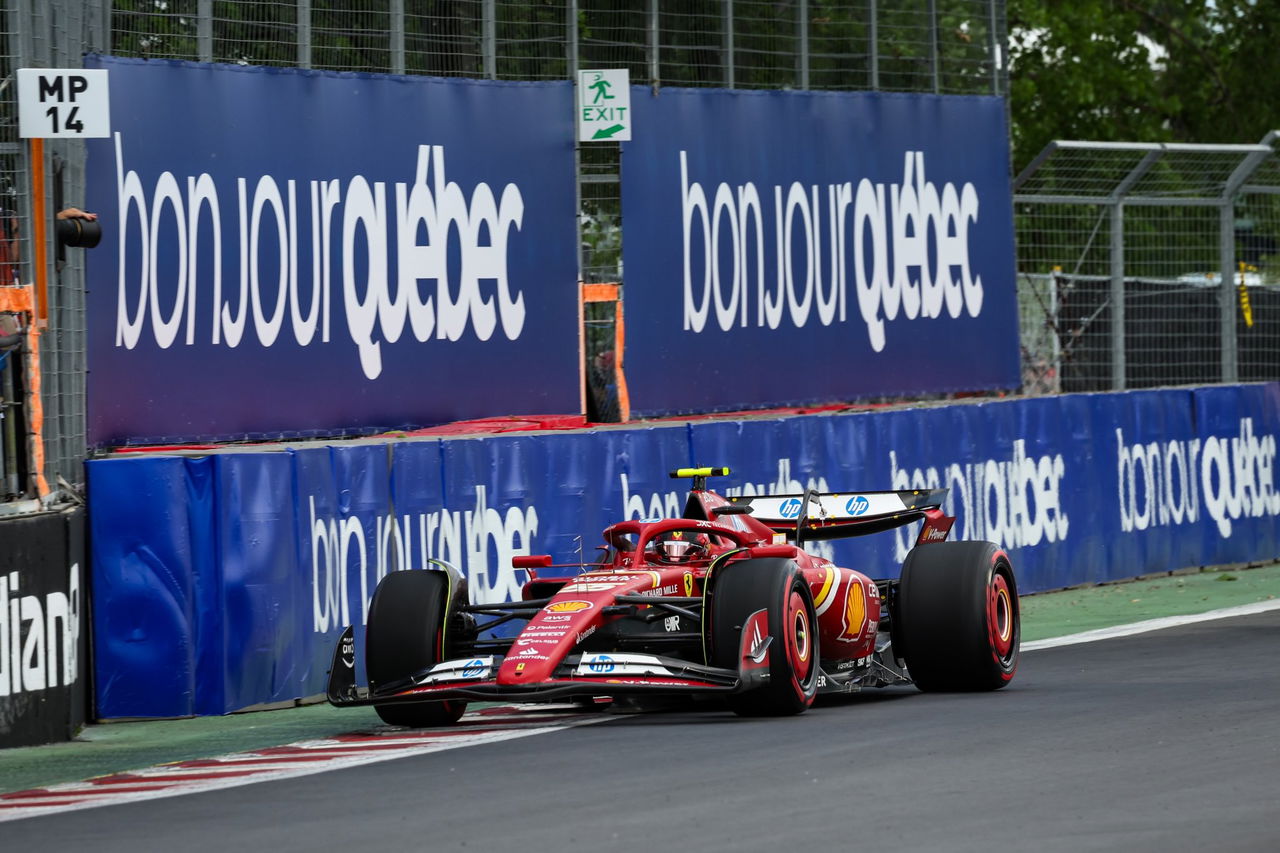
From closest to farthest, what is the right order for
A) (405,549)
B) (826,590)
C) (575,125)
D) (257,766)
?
(257,766) < (826,590) < (405,549) < (575,125)

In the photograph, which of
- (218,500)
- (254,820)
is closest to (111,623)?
(218,500)

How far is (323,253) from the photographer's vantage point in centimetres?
1416

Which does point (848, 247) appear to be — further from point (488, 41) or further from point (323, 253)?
point (323, 253)

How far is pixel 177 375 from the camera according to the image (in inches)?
517

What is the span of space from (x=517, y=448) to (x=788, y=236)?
185 inches

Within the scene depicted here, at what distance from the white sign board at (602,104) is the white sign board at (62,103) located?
4.73 metres

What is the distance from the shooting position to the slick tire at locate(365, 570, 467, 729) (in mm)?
10586

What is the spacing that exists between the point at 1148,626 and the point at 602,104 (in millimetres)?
4982

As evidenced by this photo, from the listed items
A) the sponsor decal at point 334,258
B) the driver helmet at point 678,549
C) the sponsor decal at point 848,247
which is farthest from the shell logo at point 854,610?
the sponsor decal at point 848,247

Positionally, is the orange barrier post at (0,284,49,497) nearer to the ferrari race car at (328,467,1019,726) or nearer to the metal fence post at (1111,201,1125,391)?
the ferrari race car at (328,467,1019,726)

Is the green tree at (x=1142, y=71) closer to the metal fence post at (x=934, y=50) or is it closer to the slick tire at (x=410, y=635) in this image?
the metal fence post at (x=934, y=50)

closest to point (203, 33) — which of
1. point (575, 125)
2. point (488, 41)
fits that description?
point (488, 41)

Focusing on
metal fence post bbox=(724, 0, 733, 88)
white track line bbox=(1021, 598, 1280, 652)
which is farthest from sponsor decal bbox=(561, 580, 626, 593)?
metal fence post bbox=(724, 0, 733, 88)

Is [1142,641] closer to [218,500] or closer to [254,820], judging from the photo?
[218,500]
